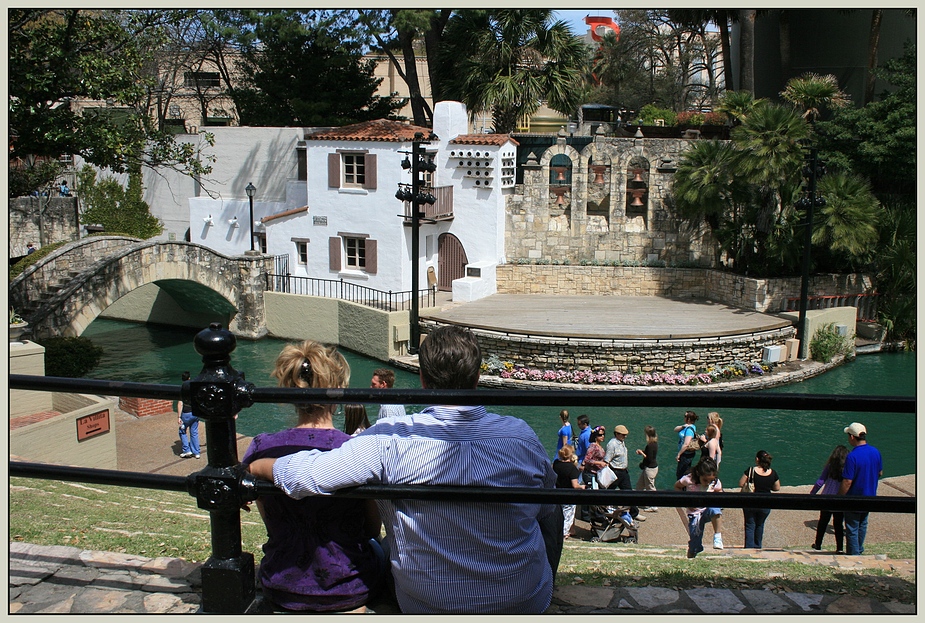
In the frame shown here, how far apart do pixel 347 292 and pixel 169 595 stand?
23.8 m

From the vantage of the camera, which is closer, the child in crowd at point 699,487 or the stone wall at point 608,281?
the child in crowd at point 699,487

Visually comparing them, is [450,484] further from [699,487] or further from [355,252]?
[355,252]

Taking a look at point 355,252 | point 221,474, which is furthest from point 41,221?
point 221,474

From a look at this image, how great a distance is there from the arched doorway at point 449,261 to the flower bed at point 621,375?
20.9 ft

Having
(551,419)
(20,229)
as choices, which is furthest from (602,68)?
(551,419)

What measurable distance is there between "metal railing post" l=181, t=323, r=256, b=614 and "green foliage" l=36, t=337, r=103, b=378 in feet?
57.8

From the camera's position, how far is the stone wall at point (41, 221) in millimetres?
30062

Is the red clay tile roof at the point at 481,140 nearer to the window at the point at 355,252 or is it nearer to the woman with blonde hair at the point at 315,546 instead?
the window at the point at 355,252

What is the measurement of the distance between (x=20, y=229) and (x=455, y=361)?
31499mm

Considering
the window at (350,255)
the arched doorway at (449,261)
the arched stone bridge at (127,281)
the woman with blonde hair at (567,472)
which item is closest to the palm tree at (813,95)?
the arched doorway at (449,261)

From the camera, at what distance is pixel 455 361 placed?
281 centimetres

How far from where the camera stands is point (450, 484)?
106 inches

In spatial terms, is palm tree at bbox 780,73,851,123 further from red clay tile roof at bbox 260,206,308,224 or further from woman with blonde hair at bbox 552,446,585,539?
woman with blonde hair at bbox 552,446,585,539

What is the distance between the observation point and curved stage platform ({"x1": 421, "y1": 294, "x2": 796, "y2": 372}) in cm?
2120
